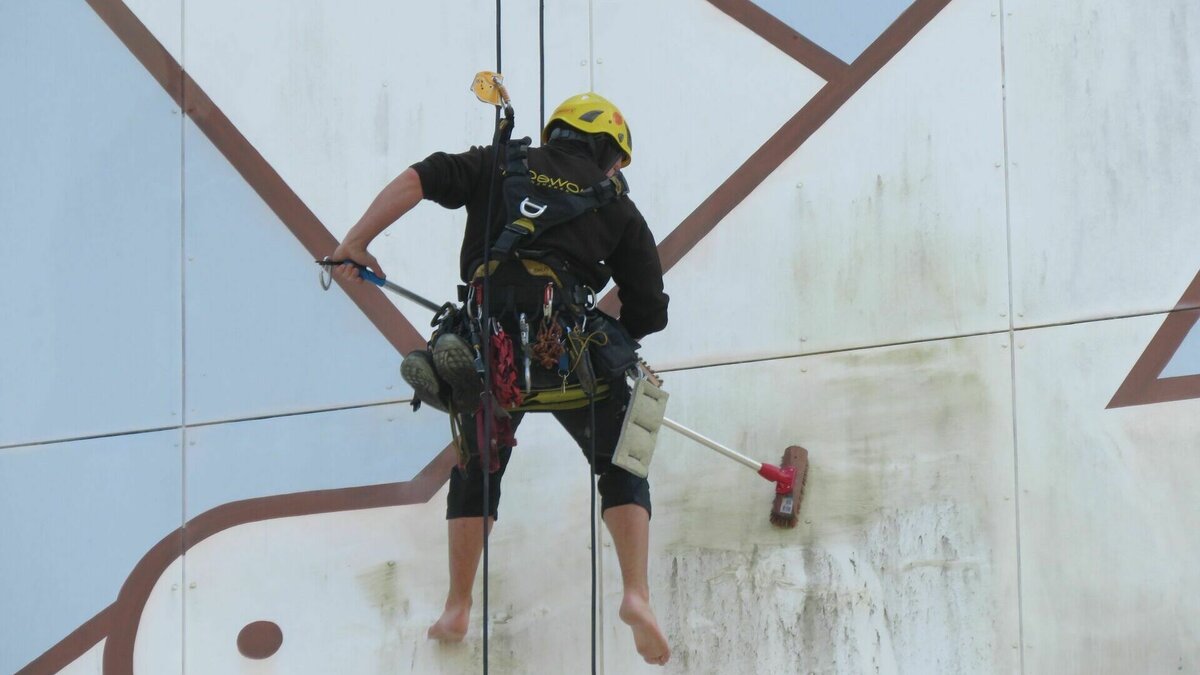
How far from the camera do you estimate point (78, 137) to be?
18.8ft

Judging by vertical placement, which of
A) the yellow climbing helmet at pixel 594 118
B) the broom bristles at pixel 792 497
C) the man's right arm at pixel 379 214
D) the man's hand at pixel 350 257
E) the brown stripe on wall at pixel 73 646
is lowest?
the brown stripe on wall at pixel 73 646

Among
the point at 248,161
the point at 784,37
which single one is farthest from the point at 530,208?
the point at 248,161

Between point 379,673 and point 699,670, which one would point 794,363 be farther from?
point 379,673

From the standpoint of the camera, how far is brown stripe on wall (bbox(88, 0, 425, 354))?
5.51 metres

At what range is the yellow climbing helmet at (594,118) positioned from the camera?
4.62m

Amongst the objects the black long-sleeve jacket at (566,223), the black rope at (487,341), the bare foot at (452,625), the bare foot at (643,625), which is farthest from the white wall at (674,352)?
the black rope at (487,341)

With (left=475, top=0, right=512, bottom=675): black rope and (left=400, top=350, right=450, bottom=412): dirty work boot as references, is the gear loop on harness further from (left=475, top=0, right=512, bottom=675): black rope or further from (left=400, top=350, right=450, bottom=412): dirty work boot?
(left=400, top=350, right=450, bottom=412): dirty work boot

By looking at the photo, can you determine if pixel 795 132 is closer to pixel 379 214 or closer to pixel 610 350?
pixel 610 350

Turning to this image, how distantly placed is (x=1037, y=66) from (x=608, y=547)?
1.87m

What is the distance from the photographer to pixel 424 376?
4.44 metres

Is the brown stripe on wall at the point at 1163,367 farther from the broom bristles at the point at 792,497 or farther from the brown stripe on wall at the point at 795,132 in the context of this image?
the brown stripe on wall at the point at 795,132

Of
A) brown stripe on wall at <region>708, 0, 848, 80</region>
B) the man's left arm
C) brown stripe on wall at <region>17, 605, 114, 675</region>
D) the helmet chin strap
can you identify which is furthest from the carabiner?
brown stripe on wall at <region>17, 605, 114, 675</region>

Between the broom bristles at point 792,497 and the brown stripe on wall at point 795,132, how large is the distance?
0.67 m

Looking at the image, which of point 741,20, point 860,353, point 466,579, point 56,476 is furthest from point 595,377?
point 56,476
